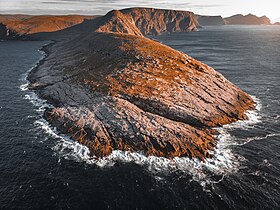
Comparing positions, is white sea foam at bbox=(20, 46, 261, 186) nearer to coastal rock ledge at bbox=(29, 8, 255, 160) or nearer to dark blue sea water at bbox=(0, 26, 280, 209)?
dark blue sea water at bbox=(0, 26, 280, 209)

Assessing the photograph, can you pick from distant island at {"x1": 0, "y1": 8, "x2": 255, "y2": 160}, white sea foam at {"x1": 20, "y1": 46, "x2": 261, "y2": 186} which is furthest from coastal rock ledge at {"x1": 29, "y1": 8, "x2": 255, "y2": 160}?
white sea foam at {"x1": 20, "y1": 46, "x2": 261, "y2": 186}

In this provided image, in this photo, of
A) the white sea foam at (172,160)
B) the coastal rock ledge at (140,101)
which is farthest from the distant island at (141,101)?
the white sea foam at (172,160)

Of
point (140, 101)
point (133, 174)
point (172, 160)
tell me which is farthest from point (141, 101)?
point (133, 174)

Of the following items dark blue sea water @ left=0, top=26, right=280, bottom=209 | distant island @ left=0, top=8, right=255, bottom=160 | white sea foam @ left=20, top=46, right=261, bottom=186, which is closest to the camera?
dark blue sea water @ left=0, top=26, right=280, bottom=209

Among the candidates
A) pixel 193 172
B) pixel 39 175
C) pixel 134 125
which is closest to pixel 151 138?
pixel 134 125

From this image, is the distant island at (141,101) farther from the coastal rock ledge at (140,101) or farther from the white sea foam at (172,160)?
the white sea foam at (172,160)

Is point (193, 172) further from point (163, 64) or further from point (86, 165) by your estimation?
point (163, 64)

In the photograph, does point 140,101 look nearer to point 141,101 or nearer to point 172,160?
point 141,101
